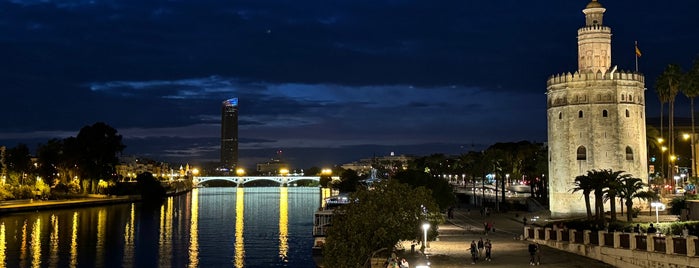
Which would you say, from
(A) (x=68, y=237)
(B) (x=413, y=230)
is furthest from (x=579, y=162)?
(A) (x=68, y=237)

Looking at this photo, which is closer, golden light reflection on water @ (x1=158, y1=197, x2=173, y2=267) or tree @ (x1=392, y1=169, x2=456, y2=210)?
golden light reflection on water @ (x1=158, y1=197, x2=173, y2=267)

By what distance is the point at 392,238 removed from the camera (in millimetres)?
31812

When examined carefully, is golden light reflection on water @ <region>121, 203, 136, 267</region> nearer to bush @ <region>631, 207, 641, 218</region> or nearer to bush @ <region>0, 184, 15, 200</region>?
bush @ <region>0, 184, 15, 200</region>

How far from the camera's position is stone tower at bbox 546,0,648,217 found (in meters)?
62.8

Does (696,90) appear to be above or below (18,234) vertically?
above

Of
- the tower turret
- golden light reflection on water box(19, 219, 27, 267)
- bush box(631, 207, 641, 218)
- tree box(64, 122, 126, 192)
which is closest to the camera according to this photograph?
bush box(631, 207, 641, 218)

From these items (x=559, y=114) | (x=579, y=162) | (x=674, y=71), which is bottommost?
(x=579, y=162)

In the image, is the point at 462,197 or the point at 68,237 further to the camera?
the point at 462,197

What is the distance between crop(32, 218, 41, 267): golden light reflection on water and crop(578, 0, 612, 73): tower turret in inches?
1907

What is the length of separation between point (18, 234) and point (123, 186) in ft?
303

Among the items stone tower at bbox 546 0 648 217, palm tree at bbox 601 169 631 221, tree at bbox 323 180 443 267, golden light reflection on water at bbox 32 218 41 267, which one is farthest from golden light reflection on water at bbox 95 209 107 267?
stone tower at bbox 546 0 648 217

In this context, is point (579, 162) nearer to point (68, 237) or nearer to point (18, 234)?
point (68, 237)

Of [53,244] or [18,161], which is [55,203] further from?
[53,244]

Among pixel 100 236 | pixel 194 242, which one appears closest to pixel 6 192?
pixel 100 236
